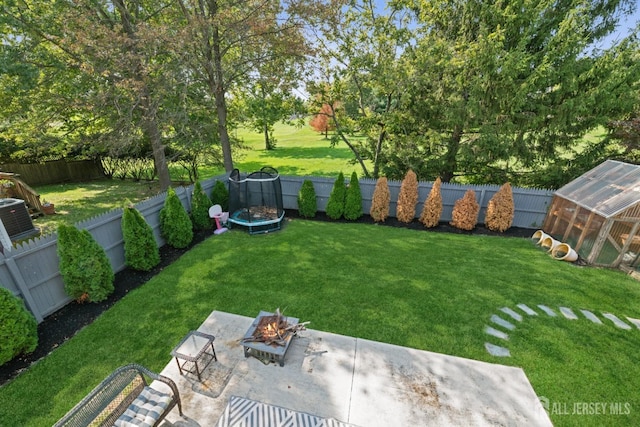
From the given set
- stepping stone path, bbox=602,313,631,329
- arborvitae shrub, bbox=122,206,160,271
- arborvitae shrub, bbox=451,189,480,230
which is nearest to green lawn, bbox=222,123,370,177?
arborvitae shrub, bbox=451,189,480,230

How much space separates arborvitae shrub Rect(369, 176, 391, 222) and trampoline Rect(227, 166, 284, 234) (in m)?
3.45

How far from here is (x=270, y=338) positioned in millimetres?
4090

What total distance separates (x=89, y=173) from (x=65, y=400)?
17731 mm

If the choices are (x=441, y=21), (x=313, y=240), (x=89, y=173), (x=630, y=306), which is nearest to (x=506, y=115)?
(x=441, y=21)

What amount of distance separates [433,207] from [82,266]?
31.3 feet

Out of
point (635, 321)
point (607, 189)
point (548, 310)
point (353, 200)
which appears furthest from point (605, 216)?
point (353, 200)

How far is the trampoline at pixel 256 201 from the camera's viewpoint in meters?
8.99

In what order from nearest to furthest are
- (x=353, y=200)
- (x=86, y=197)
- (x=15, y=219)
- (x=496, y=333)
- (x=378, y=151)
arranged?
(x=496, y=333) → (x=15, y=219) → (x=353, y=200) → (x=378, y=151) → (x=86, y=197)

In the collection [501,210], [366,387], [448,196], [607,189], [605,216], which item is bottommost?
[366,387]

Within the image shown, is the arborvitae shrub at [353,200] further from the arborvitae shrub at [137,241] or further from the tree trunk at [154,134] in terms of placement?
the tree trunk at [154,134]

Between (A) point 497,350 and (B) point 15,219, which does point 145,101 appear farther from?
(A) point 497,350

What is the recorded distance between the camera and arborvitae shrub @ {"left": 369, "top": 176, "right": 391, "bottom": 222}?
985 centimetres

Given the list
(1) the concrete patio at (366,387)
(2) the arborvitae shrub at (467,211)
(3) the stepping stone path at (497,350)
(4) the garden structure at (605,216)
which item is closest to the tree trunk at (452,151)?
(2) the arborvitae shrub at (467,211)

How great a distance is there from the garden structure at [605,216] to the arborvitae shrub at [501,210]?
1331 mm
